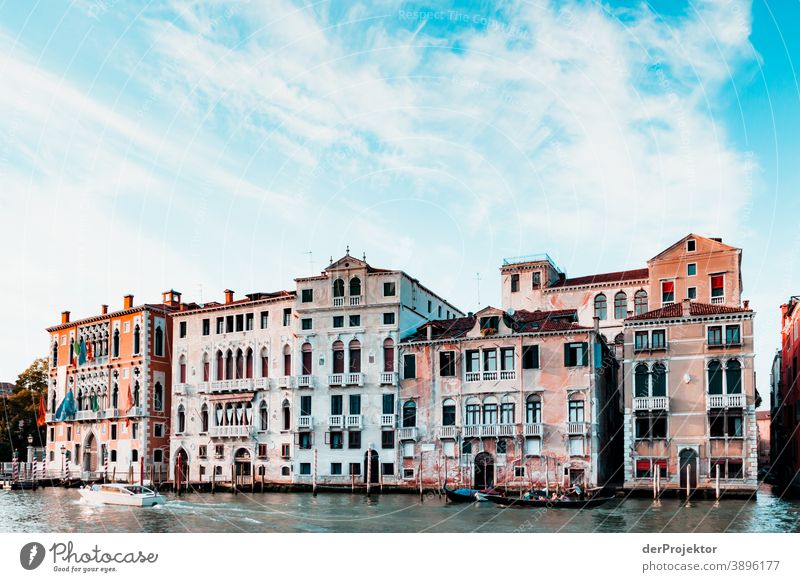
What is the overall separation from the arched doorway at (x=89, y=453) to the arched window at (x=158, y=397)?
373cm

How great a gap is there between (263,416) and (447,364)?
328 inches

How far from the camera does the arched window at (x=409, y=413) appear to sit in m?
34.4

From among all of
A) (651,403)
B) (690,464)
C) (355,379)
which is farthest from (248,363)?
(690,464)

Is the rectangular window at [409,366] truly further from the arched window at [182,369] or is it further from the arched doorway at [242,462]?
the arched window at [182,369]

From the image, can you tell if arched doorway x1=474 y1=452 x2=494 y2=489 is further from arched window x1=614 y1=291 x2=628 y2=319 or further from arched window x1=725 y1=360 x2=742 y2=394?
arched window x1=614 y1=291 x2=628 y2=319

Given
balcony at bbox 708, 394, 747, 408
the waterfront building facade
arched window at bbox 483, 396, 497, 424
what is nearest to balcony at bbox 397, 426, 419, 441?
the waterfront building facade

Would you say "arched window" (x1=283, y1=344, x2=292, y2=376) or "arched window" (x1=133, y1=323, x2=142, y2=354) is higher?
"arched window" (x1=133, y1=323, x2=142, y2=354)

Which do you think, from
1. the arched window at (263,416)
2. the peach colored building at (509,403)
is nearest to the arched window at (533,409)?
the peach colored building at (509,403)

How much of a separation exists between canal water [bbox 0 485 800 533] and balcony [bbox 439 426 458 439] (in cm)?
251

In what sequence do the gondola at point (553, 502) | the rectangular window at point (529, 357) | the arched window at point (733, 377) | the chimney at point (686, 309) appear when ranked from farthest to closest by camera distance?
the rectangular window at point (529, 357) < the chimney at point (686, 309) < the arched window at point (733, 377) < the gondola at point (553, 502)

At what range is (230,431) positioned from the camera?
37.5m

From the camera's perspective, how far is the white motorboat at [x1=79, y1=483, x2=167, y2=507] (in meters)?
29.9

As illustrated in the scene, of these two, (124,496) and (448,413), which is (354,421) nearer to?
(448,413)
